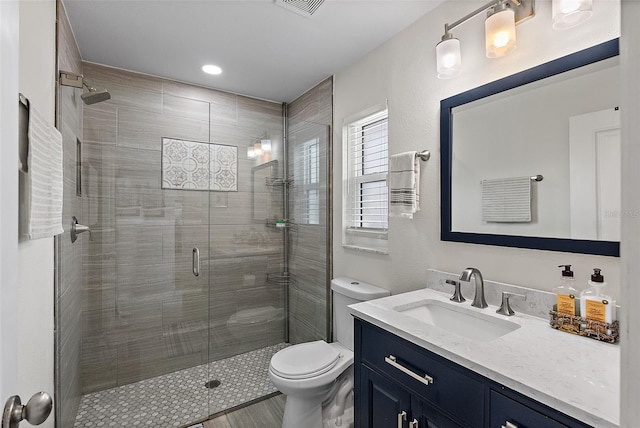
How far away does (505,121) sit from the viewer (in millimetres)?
1453

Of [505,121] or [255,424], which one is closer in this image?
[505,121]

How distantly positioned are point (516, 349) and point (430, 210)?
2.86 ft

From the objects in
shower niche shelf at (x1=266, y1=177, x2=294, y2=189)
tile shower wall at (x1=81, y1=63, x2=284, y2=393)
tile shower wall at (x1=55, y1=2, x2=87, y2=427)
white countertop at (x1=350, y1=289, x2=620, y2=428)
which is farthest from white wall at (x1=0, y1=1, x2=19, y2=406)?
shower niche shelf at (x1=266, y1=177, x2=294, y2=189)

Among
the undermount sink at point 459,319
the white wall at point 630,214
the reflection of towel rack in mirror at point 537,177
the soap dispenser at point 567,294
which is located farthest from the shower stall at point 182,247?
the white wall at point 630,214

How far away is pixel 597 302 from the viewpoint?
1.09 metres

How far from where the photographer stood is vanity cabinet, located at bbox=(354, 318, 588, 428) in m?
0.86

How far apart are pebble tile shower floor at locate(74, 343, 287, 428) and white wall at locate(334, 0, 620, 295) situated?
1115 mm

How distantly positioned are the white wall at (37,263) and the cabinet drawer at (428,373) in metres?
1.25

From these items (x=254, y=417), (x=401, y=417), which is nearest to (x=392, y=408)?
(x=401, y=417)

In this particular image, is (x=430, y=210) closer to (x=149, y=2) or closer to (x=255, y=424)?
(x=255, y=424)

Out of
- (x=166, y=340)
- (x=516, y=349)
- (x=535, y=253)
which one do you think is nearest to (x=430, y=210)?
(x=535, y=253)

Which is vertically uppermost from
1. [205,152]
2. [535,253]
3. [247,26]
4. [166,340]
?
[247,26]

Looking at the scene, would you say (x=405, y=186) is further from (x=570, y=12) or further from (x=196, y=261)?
(x=196, y=261)

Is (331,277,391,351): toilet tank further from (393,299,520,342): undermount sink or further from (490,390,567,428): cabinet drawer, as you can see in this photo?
(490,390,567,428): cabinet drawer
